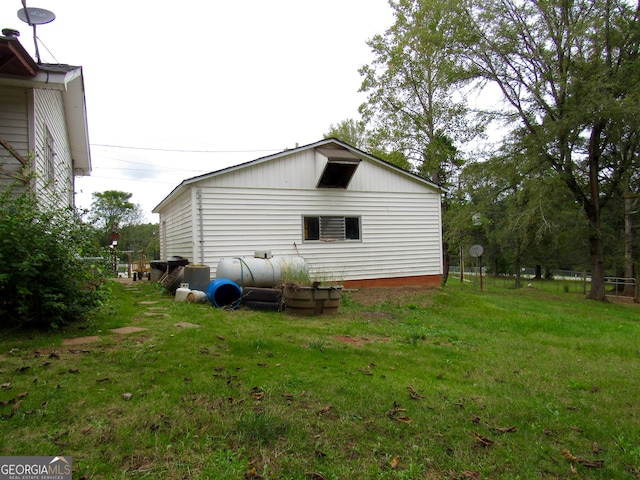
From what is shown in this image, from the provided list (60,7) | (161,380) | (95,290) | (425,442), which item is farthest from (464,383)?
(60,7)

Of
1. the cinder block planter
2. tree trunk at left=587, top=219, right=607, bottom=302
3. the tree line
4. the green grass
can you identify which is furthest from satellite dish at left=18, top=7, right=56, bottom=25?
tree trunk at left=587, top=219, right=607, bottom=302

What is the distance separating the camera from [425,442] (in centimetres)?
264

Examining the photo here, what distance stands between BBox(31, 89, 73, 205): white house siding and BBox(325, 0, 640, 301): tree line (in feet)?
47.3

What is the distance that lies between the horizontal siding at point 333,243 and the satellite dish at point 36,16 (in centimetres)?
453

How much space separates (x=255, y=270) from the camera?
28.7 feet

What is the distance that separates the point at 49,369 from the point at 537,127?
1766 cm

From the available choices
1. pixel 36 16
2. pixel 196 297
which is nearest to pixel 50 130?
pixel 36 16

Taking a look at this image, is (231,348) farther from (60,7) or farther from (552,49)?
(552,49)

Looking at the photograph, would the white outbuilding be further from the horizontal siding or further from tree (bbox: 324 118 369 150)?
tree (bbox: 324 118 369 150)

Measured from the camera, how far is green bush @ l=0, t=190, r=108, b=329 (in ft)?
14.2

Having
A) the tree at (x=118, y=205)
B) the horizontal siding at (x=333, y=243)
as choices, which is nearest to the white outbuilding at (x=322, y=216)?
the horizontal siding at (x=333, y=243)

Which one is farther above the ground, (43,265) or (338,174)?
(338,174)

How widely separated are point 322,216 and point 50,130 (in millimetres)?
6720

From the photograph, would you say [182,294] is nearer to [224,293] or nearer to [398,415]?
[224,293]
